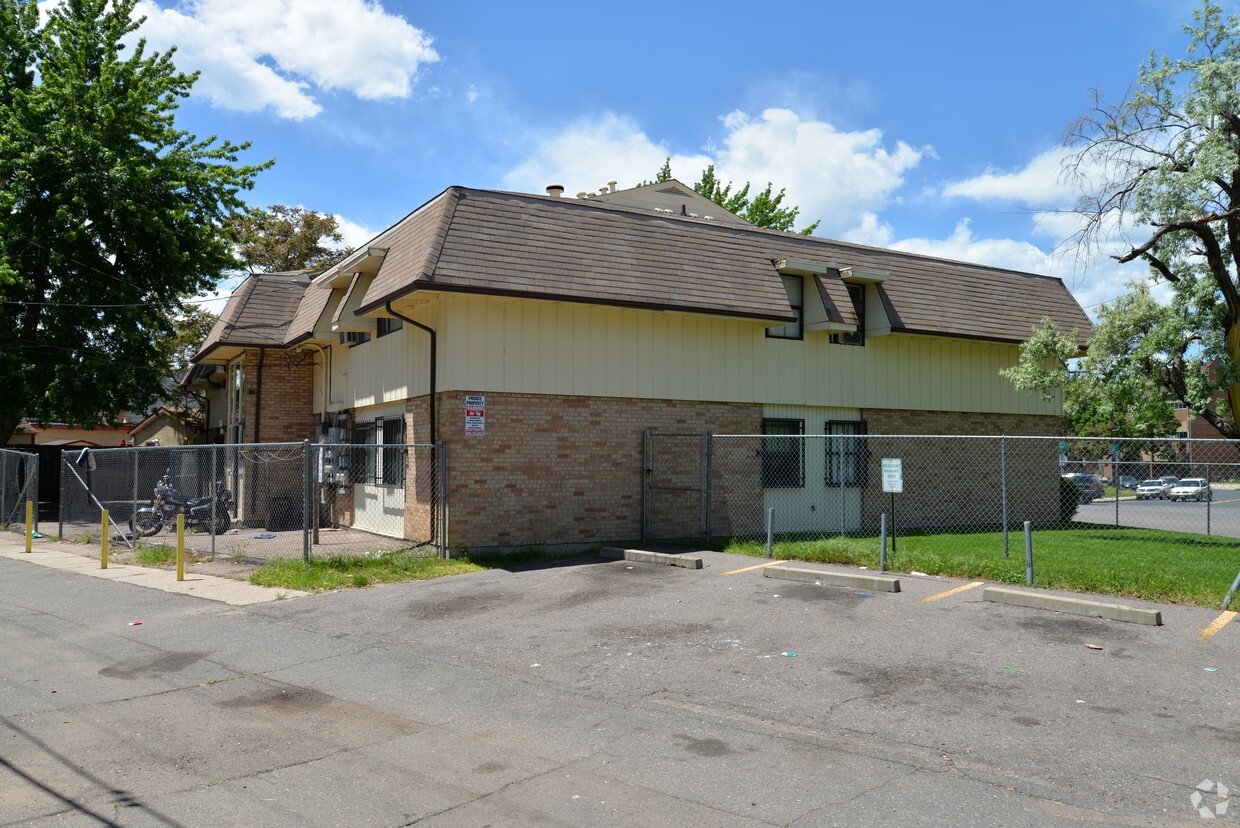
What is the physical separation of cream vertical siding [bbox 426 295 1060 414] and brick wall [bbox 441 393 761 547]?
337mm

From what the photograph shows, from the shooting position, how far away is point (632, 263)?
16.8 meters

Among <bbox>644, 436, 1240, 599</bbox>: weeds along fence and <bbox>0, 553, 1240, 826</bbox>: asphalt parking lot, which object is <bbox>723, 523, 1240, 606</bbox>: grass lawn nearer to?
<bbox>644, 436, 1240, 599</bbox>: weeds along fence

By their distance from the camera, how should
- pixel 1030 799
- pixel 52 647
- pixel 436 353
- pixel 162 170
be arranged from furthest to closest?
pixel 162 170 < pixel 436 353 < pixel 52 647 < pixel 1030 799

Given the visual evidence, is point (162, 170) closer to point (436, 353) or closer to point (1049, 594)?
point (436, 353)

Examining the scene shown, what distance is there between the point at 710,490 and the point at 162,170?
773 inches

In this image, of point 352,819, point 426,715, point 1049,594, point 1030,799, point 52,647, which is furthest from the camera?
point 1049,594

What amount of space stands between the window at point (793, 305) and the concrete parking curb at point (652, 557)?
593 centimetres

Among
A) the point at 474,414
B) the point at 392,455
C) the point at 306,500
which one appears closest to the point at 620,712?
the point at 306,500

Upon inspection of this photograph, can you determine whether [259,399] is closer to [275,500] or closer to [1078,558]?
[275,500]

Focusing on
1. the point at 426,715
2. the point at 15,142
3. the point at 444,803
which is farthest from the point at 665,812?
the point at 15,142

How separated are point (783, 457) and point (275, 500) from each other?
12095 millimetres

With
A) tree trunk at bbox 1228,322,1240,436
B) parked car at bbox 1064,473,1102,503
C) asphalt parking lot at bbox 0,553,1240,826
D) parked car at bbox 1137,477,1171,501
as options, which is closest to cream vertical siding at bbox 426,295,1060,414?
parked car at bbox 1064,473,1102,503

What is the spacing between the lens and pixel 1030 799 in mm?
5383

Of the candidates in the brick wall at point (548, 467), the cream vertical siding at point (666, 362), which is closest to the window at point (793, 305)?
the cream vertical siding at point (666, 362)
